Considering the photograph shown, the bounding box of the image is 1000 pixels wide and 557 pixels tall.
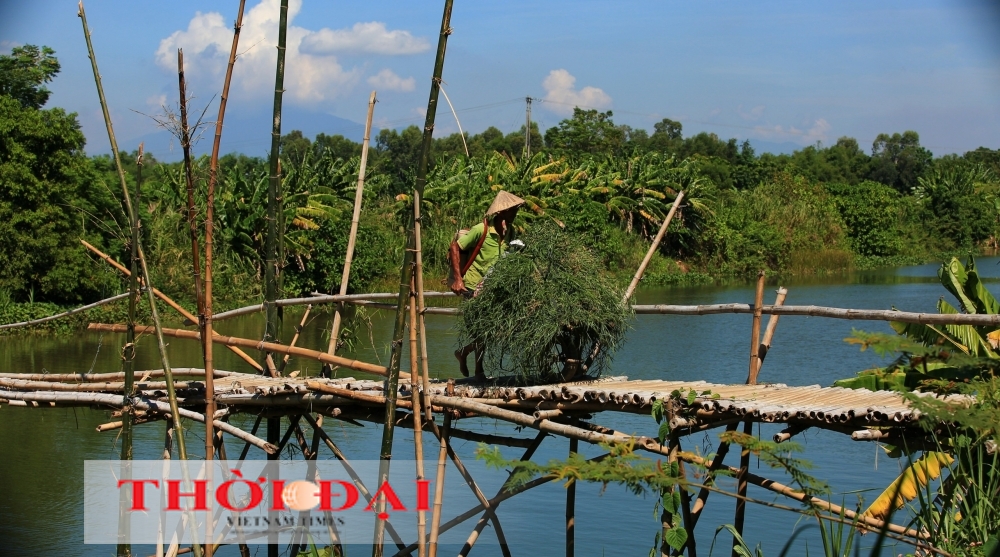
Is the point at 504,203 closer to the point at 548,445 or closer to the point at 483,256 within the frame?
the point at 483,256

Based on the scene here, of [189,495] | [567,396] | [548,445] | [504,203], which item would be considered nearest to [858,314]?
[567,396]

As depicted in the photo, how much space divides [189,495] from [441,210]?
15874mm

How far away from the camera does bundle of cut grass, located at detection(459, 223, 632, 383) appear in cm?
428

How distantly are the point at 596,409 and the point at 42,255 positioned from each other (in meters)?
13.2

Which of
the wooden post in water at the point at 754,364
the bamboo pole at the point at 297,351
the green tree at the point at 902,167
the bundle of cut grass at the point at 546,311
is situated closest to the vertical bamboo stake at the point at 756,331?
the wooden post in water at the point at 754,364

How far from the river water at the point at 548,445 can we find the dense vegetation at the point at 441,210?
5.43ft

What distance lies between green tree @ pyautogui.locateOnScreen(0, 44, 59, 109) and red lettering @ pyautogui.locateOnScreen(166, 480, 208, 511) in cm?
1411

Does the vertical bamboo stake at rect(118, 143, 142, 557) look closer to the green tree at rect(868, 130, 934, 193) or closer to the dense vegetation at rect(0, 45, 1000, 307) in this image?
the dense vegetation at rect(0, 45, 1000, 307)

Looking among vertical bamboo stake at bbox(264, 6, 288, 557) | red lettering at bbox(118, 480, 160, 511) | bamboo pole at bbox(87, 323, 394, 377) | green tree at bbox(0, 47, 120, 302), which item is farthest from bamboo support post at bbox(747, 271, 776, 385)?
green tree at bbox(0, 47, 120, 302)

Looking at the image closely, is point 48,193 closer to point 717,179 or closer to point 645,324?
point 645,324

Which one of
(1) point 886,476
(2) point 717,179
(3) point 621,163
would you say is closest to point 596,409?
(1) point 886,476

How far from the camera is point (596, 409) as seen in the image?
4.16m

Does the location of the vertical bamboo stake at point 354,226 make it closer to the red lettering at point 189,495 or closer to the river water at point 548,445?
the river water at point 548,445

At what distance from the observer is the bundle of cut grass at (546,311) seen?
428cm
